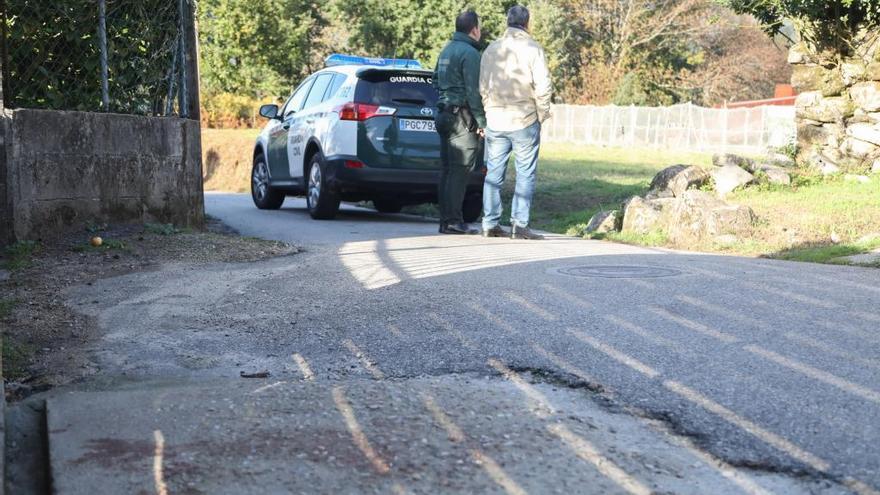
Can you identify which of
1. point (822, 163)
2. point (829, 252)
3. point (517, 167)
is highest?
point (517, 167)

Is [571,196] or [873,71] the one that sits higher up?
[873,71]

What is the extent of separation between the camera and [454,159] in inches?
433

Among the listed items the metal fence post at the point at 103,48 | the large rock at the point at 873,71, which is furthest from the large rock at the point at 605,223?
the metal fence post at the point at 103,48

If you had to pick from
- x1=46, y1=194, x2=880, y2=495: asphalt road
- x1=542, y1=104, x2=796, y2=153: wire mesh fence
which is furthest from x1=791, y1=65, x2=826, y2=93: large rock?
x1=542, y1=104, x2=796, y2=153: wire mesh fence

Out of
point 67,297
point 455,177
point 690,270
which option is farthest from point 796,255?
point 67,297

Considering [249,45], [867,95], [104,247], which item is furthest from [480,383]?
[249,45]

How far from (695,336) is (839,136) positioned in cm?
1095

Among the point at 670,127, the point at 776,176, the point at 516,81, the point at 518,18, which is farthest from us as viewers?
the point at 670,127

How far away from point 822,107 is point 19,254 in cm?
1121

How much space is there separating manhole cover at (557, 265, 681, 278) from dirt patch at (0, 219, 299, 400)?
8.44ft

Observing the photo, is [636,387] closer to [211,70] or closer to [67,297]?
[67,297]

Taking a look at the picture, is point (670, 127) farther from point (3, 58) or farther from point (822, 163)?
point (3, 58)

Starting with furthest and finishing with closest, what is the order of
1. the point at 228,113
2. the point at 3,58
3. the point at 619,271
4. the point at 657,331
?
the point at 228,113, the point at 3,58, the point at 619,271, the point at 657,331

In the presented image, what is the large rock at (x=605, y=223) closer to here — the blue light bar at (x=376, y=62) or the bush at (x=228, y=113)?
the blue light bar at (x=376, y=62)
